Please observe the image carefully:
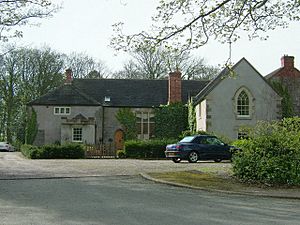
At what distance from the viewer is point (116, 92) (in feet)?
159

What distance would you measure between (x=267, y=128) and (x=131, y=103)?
31512mm

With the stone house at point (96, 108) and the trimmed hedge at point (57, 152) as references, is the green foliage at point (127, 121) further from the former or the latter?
the trimmed hedge at point (57, 152)

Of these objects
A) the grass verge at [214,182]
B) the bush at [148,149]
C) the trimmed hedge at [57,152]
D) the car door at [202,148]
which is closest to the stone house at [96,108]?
the trimmed hedge at [57,152]

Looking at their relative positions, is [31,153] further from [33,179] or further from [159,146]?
[33,179]

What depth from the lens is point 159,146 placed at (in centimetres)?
3538

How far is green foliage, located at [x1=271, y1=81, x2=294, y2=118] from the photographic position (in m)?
39.2

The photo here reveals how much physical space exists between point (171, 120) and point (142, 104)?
3745 millimetres

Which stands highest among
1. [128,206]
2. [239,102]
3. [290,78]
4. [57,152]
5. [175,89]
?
[290,78]

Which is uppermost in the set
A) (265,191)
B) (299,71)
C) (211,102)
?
(299,71)

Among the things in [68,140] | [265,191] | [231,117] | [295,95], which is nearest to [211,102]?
[231,117]

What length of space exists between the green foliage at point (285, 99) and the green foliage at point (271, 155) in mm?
24006

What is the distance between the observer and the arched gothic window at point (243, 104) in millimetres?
38312

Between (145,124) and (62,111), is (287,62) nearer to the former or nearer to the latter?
(145,124)

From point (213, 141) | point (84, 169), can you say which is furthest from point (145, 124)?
point (84, 169)
